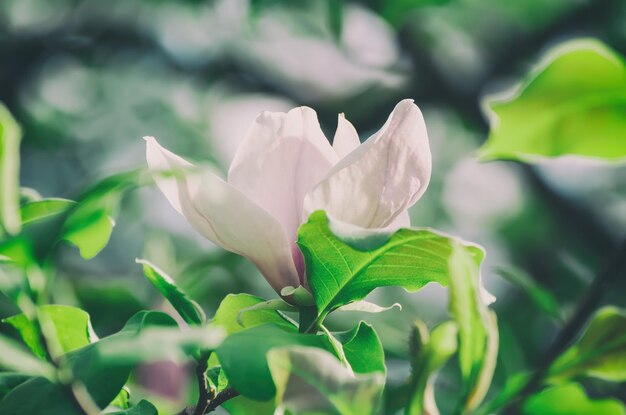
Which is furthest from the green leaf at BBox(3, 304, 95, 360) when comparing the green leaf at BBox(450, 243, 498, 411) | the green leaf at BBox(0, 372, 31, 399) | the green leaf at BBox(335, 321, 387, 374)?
the green leaf at BBox(450, 243, 498, 411)

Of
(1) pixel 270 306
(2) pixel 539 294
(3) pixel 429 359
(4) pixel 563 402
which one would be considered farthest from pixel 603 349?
(2) pixel 539 294

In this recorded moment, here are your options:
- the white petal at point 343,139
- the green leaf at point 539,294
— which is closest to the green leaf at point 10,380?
the white petal at point 343,139

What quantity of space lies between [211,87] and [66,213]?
2.67m

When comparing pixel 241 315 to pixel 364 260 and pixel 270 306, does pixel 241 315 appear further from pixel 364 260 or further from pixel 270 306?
pixel 364 260

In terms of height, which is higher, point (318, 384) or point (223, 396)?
point (318, 384)

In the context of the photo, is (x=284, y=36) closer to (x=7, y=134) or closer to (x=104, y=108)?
(x=104, y=108)

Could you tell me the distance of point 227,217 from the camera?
0.65 m

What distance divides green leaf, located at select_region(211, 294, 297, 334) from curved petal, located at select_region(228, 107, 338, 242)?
0.07 meters

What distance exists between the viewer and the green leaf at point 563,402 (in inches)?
23.5

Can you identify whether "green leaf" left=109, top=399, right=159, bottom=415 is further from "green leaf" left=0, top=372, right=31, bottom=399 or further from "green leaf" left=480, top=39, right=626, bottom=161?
"green leaf" left=480, top=39, right=626, bottom=161

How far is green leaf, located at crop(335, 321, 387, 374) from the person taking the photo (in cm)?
64

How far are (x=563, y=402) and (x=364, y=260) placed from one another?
0.64ft

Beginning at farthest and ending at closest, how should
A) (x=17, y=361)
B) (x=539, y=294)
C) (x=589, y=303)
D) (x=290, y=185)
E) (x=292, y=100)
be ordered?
(x=292, y=100)
(x=539, y=294)
(x=589, y=303)
(x=290, y=185)
(x=17, y=361)

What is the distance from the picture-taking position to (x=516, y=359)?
4.26 feet
